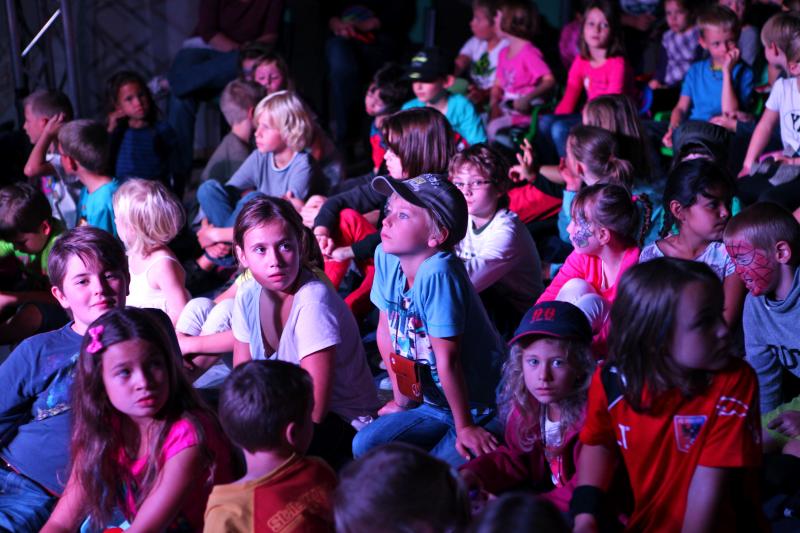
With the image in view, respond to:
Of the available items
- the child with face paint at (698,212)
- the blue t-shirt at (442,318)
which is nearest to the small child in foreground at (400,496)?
the blue t-shirt at (442,318)

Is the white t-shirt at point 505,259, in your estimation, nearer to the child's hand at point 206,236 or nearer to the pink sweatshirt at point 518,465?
the pink sweatshirt at point 518,465

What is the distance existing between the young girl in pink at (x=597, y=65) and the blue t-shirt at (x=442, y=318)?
111 inches

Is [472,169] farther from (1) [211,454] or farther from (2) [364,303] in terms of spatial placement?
(1) [211,454]

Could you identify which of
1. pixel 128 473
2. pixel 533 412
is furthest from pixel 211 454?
pixel 533 412

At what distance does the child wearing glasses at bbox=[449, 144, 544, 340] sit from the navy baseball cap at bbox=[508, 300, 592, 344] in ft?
3.41

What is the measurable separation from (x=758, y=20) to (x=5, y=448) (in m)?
5.24

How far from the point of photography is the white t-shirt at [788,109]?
452 centimetres

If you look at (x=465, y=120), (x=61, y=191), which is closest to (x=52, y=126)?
(x=61, y=191)

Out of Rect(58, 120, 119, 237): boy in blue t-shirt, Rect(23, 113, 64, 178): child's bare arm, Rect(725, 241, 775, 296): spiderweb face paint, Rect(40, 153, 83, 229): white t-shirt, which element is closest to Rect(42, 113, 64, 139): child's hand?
Rect(23, 113, 64, 178): child's bare arm

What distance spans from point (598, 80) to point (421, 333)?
3.42m

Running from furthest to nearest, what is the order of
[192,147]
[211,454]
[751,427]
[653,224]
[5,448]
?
1. [192,147]
2. [653,224]
3. [5,448]
4. [211,454]
5. [751,427]

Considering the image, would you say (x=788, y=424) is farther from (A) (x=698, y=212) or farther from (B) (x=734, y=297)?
(A) (x=698, y=212)

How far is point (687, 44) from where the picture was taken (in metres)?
6.22

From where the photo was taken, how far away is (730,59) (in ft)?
17.6
